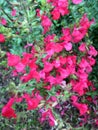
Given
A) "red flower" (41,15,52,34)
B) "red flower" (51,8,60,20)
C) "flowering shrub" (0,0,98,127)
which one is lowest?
"flowering shrub" (0,0,98,127)

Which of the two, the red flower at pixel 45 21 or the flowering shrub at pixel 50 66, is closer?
the flowering shrub at pixel 50 66

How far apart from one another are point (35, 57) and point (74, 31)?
0.30 meters

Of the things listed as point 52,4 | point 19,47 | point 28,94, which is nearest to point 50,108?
point 28,94

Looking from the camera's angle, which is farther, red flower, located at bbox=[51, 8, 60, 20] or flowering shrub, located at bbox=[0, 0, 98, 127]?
red flower, located at bbox=[51, 8, 60, 20]

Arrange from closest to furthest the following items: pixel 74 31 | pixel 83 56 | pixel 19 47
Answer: pixel 74 31
pixel 19 47
pixel 83 56

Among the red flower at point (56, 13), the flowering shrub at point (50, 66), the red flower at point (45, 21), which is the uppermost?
the red flower at point (56, 13)

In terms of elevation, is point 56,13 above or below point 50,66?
above

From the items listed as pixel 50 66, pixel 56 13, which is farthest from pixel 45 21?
pixel 50 66

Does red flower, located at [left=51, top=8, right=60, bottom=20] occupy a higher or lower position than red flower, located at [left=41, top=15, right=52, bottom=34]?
higher

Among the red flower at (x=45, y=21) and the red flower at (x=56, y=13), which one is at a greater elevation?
the red flower at (x=56, y=13)

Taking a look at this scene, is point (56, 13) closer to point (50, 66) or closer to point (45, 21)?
point (45, 21)

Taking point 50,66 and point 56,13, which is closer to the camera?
point 50,66

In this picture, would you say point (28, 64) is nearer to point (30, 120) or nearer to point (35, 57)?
point (35, 57)

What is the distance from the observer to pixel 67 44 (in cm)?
202
